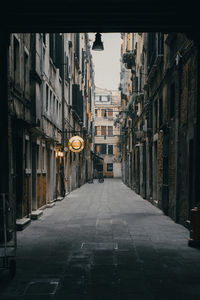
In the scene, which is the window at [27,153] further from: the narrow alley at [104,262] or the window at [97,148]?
the window at [97,148]

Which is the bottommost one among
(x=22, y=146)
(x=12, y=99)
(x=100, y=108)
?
(x=22, y=146)

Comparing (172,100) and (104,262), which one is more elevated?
(172,100)

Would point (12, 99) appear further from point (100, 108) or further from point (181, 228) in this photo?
point (100, 108)

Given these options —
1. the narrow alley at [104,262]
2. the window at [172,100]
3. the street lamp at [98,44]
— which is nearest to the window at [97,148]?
the window at [172,100]

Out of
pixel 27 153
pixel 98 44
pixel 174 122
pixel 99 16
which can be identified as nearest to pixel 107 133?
pixel 27 153

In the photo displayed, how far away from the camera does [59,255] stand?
777 cm

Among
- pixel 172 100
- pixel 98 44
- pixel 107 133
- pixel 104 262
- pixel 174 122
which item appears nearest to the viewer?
pixel 104 262

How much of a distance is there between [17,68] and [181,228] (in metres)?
6.74

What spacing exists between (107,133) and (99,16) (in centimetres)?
5818

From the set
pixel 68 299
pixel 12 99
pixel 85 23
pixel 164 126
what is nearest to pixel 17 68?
pixel 12 99

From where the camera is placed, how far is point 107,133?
6675 cm

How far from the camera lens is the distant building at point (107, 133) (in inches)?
2549

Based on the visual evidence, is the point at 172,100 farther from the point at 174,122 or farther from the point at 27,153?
the point at 27,153

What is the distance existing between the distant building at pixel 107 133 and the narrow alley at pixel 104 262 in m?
51.9
